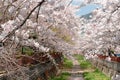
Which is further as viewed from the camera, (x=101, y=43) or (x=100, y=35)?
(x=101, y=43)

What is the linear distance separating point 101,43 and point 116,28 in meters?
6.05

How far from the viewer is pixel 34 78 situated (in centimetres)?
2459

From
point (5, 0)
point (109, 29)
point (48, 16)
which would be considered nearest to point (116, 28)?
point (109, 29)

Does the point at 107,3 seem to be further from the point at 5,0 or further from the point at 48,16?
the point at 5,0

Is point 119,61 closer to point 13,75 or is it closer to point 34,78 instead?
point 34,78

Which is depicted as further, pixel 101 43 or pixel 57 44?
pixel 101 43

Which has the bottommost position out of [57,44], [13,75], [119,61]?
[119,61]

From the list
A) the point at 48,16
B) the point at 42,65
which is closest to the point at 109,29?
the point at 48,16

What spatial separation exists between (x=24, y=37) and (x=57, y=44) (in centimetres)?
717

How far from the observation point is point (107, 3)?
46.7 ft

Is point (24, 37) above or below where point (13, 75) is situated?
above


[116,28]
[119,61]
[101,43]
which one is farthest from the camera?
[119,61]

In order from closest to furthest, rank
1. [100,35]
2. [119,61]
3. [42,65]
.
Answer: [100,35], [42,65], [119,61]

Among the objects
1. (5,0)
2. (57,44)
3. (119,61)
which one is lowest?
(119,61)
